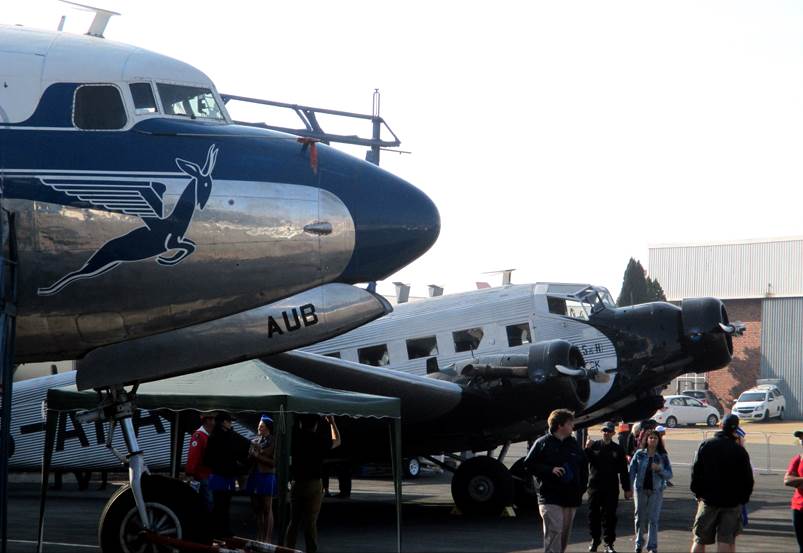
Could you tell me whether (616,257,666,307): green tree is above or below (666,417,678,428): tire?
above

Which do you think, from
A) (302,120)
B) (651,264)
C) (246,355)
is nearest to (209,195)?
(246,355)

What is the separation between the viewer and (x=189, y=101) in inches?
332

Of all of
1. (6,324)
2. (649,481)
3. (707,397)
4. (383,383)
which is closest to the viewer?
(6,324)

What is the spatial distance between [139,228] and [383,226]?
68.1 inches

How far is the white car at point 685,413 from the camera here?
47.1 m

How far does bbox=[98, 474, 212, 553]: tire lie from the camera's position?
27.0ft

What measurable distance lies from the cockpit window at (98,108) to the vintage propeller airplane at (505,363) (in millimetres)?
7150

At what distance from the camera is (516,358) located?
16.9 m

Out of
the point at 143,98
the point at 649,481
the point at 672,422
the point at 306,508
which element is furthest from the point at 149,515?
the point at 672,422

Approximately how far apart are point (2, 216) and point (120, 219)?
2.58ft

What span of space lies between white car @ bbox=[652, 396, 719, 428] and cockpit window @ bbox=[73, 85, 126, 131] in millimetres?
41637

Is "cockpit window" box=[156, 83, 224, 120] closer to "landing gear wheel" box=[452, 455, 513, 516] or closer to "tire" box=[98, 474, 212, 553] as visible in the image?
"tire" box=[98, 474, 212, 553]

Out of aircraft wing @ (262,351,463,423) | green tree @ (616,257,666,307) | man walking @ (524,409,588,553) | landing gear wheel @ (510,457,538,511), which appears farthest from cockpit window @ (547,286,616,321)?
green tree @ (616,257,666,307)

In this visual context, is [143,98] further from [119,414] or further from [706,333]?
[706,333]
